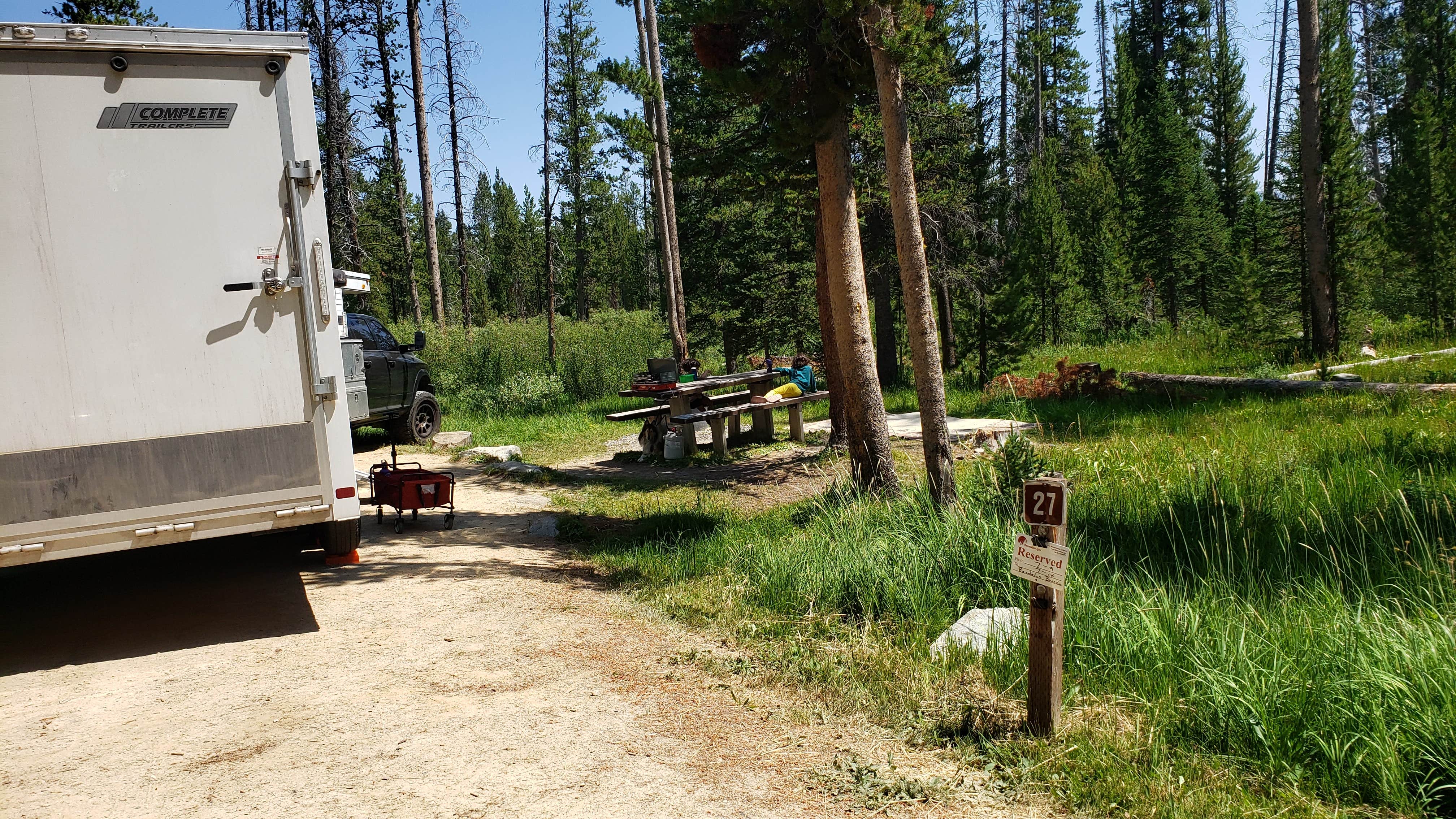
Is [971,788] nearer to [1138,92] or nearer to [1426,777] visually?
[1426,777]

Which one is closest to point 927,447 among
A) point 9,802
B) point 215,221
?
point 215,221

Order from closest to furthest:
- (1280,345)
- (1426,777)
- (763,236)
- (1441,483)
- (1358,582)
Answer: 1. (1426,777)
2. (1358,582)
3. (1441,483)
4. (1280,345)
5. (763,236)

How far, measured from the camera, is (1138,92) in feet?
109

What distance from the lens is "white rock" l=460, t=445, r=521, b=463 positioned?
40.2 feet

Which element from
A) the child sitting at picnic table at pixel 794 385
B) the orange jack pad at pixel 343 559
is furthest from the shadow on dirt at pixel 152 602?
the child sitting at picnic table at pixel 794 385

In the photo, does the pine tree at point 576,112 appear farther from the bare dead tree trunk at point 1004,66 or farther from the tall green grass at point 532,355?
the bare dead tree trunk at point 1004,66

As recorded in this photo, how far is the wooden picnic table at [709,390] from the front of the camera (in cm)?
1162

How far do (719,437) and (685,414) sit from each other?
0.61m

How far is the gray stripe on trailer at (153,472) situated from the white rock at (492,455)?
6981mm

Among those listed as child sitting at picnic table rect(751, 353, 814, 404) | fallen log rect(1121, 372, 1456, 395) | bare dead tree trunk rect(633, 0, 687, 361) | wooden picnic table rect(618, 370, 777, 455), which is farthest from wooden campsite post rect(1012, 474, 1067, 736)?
bare dead tree trunk rect(633, 0, 687, 361)

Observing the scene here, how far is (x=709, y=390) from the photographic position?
12820mm

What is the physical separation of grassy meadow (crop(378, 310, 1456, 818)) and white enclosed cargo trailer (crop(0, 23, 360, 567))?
2699 mm

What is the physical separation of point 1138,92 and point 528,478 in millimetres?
31796

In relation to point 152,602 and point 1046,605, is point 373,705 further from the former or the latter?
point 1046,605
